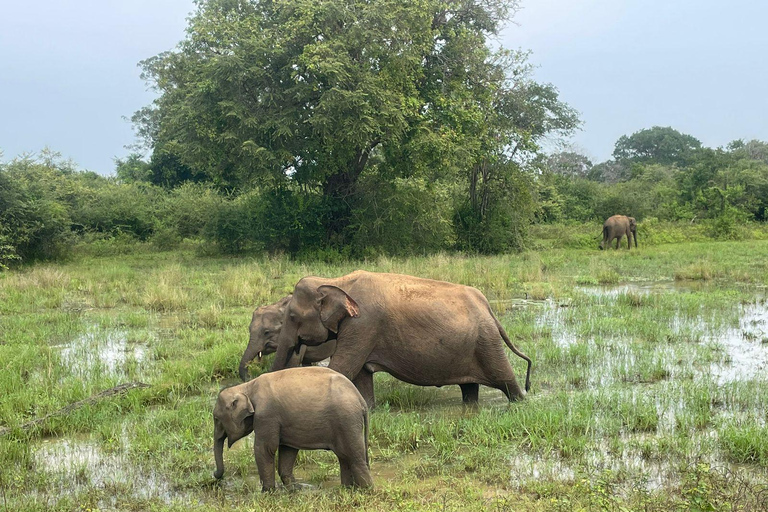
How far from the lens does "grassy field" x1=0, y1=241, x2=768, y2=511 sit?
5.07 metres

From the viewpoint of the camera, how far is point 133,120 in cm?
5250

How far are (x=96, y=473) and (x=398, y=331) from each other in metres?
3.06

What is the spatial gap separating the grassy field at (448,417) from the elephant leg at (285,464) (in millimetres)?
218

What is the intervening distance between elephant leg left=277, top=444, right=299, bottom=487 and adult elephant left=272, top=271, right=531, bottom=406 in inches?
68.1

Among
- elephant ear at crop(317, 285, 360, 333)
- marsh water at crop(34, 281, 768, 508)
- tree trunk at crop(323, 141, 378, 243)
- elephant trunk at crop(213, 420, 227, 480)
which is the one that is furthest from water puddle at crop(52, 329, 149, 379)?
tree trunk at crop(323, 141, 378, 243)

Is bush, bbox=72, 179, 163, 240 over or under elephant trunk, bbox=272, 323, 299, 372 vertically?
over

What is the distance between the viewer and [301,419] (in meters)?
5.09

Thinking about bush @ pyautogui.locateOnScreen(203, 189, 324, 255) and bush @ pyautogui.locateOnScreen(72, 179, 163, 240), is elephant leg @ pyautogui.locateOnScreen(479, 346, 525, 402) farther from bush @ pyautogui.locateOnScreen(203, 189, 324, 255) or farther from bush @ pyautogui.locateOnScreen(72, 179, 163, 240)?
bush @ pyautogui.locateOnScreen(72, 179, 163, 240)

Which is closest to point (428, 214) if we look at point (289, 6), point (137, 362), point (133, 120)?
point (289, 6)

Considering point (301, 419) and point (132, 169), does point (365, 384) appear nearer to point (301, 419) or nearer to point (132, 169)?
point (301, 419)

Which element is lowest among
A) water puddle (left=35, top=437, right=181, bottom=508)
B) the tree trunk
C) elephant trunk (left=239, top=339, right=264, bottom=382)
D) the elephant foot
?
water puddle (left=35, top=437, right=181, bottom=508)

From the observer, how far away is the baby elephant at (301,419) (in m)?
5.09

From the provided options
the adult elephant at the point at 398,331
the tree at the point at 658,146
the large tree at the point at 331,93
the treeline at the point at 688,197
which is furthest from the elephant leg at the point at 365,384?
the tree at the point at 658,146

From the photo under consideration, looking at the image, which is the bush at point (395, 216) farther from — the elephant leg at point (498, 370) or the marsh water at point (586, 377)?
the elephant leg at point (498, 370)
